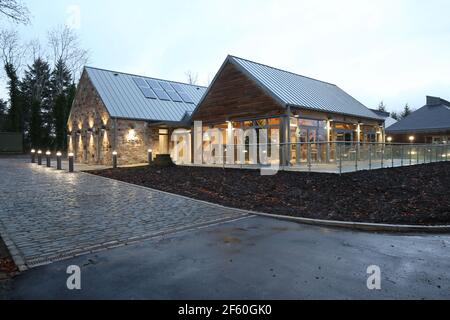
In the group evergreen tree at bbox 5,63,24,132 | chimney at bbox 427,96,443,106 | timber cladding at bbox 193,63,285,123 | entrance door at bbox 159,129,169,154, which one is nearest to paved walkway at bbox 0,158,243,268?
timber cladding at bbox 193,63,285,123

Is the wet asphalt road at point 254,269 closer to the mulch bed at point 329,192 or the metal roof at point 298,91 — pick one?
the mulch bed at point 329,192

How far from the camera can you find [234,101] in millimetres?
18547

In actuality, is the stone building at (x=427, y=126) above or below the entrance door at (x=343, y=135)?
above

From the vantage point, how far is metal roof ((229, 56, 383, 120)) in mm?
16828

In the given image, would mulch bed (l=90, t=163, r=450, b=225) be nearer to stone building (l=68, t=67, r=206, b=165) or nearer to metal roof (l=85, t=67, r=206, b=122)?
stone building (l=68, t=67, r=206, b=165)

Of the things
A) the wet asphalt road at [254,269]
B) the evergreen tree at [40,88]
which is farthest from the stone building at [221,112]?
the evergreen tree at [40,88]

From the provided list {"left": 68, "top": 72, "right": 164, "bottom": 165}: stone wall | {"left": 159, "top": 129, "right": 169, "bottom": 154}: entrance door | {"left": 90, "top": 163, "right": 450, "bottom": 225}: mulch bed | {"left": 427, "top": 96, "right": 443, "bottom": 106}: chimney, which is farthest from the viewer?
{"left": 427, "top": 96, "right": 443, "bottom": 106}: chimney

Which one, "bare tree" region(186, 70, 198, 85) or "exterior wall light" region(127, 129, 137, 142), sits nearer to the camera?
"exterior wall light" region(127, 129, 137, 142)

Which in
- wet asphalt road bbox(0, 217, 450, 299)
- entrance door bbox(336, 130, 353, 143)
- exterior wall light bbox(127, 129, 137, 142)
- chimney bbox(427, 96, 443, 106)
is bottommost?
wet asphalt road bbox(0, 217, 450, 299)

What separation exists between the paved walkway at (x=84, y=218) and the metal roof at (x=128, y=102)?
12.6 m

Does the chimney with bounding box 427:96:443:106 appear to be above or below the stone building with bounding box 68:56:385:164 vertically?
above

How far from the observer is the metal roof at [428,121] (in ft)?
97.6

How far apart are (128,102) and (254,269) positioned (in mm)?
22311

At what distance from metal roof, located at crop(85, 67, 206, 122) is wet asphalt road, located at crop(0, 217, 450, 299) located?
19.1 meters
